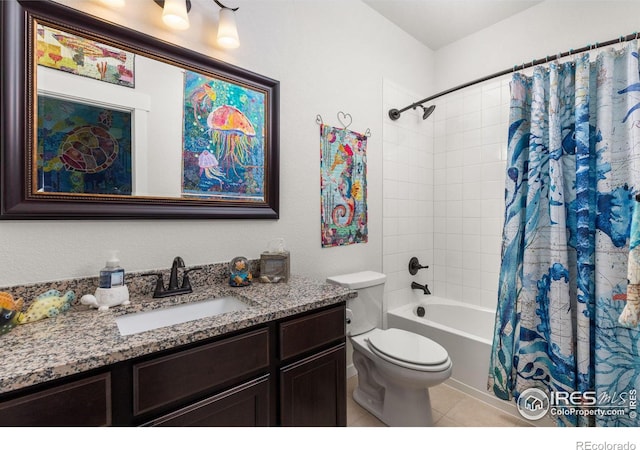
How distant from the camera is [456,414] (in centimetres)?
178

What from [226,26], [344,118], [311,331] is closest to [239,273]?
[311,331]

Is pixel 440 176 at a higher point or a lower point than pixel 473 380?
higher

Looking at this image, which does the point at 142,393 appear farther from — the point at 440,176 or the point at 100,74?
the point at 440,176

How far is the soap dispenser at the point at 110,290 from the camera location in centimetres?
108

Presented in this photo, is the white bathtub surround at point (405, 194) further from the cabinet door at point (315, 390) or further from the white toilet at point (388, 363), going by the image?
the cabinet door at point (315, 390)

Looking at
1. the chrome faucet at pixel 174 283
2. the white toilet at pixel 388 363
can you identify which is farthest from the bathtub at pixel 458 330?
the chrome faucet at pixel 174 283

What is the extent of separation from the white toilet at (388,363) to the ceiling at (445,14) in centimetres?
199

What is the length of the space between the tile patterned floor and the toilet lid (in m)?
0.45

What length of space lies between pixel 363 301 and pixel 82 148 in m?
1.60

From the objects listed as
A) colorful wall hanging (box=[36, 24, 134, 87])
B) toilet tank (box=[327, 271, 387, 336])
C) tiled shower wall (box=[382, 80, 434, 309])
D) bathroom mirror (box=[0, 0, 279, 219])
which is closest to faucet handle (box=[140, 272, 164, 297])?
bathroom mirror (box=[0, 0, 279, 219])

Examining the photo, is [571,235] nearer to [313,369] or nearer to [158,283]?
[313,369]
